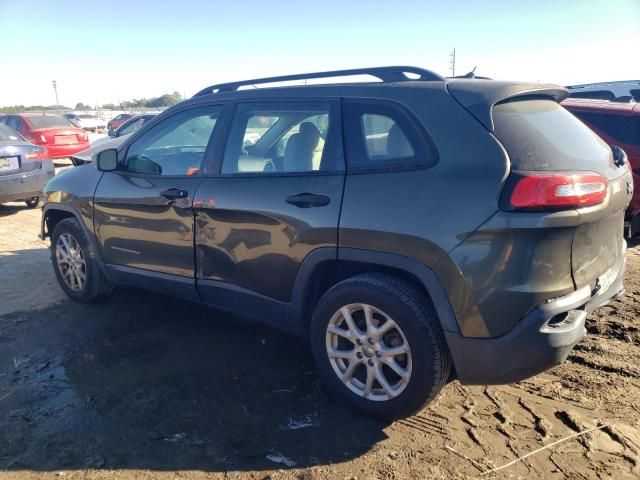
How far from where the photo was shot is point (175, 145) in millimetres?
4105

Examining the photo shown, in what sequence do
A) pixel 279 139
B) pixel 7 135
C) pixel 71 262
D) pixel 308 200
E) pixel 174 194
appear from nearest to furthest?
pixel 308 200 → pixel 279 139 → pixel 174 194 → pixel 71 262 → pixel 7 135

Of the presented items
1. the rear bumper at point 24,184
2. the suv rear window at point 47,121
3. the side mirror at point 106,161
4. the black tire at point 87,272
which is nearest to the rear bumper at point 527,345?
the side mirror at point 106,161

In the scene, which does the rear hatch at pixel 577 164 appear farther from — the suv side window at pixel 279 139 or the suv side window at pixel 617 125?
the suv side window at pixel 617 125

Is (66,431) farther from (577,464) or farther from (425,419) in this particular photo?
(577,464)

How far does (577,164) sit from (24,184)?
811 centimetres

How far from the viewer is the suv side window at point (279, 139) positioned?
3.13 metres

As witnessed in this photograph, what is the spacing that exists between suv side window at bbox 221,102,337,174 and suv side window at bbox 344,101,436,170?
154 millimetres

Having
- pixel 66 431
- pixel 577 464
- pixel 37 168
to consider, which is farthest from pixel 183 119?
pixel 37 168

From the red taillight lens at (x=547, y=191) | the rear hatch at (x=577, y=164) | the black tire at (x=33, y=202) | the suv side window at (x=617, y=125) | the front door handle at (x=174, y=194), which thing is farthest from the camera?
the black tire at (x=33, y=202)

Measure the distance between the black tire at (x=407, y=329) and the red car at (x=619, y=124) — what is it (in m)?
4.06

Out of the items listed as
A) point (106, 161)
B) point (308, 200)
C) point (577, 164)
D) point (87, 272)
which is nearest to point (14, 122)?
point (87, 272)

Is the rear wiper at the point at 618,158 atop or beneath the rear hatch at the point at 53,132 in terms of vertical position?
beneath

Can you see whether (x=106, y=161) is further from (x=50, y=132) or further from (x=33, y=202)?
(x=50, y=132)

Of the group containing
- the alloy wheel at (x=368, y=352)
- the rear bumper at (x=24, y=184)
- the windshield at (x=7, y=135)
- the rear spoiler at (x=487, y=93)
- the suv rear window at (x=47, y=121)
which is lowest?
the alloy wheel at (x=368, y=352)
